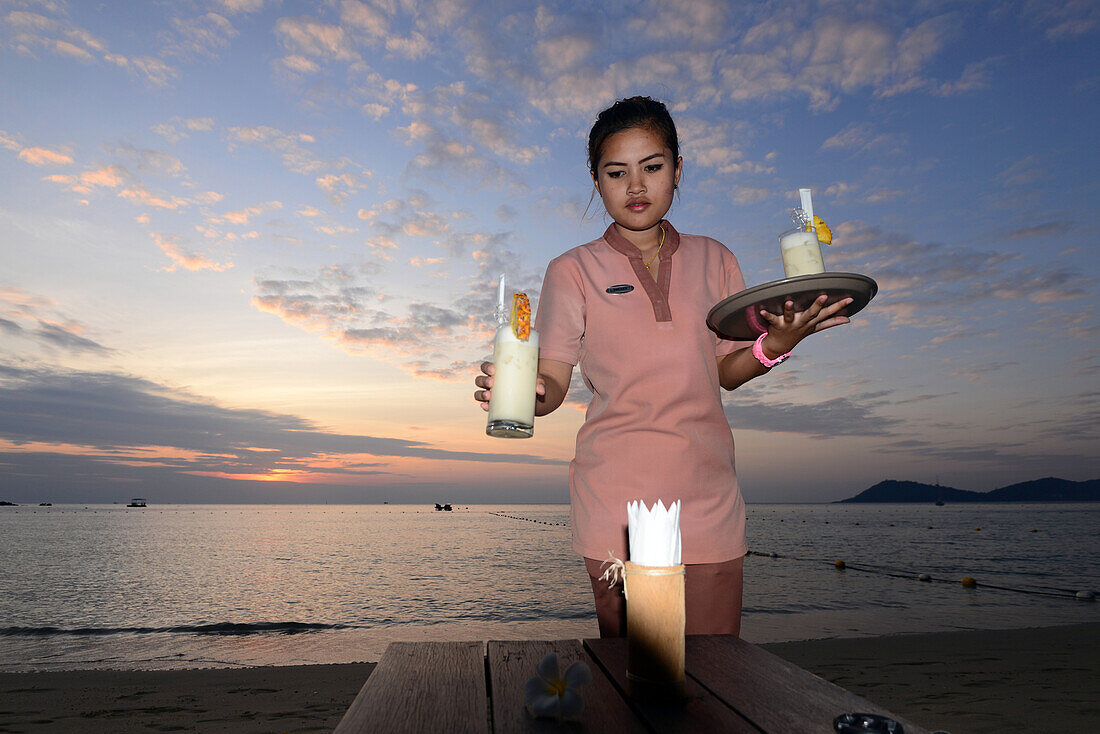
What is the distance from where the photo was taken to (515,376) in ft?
6.22

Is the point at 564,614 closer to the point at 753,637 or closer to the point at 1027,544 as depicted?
the point at 753,637

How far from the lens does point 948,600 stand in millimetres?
13555

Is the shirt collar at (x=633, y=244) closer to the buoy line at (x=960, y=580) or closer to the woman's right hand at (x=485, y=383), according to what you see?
the woman's right hand at (x=485, y=383)

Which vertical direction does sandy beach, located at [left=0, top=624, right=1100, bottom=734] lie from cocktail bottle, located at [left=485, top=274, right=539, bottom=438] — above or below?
below

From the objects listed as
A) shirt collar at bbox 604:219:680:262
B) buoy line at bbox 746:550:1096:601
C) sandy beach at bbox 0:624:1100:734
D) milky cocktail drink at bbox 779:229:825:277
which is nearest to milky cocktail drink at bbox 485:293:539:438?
shirt collar at bbox 604:219:680:262

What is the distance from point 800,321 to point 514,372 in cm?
88

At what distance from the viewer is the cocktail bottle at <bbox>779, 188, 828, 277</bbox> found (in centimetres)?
216

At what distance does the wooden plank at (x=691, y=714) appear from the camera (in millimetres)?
1069

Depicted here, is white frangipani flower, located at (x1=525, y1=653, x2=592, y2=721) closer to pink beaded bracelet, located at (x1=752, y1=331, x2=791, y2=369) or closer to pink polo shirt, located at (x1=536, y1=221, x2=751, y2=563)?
pink polo shirt, located at (x1=536, y1=221, x2=751, y2=563)

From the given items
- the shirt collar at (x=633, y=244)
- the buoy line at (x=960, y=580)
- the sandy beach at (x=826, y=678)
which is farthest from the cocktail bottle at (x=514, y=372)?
the buoy line at (x=960, y=580)

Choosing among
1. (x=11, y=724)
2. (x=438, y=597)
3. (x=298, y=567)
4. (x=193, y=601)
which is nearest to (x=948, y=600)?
(x=438, y=597)

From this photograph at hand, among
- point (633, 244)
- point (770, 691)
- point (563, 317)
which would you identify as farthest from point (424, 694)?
point (633, 244)

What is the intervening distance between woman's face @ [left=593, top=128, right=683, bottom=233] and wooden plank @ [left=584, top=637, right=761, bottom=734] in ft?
4.65

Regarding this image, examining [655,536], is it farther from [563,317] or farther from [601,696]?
[563,317]
